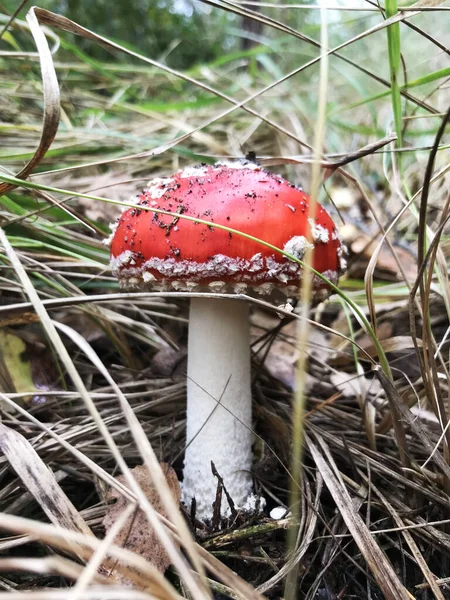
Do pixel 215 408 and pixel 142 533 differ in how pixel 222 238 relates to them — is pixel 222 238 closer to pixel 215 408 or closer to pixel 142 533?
pixel 215 408

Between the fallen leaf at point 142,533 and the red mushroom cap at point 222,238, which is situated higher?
the red mushroom cap at point 222,238

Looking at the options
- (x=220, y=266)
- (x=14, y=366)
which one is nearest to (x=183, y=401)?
(x=14, y=366)

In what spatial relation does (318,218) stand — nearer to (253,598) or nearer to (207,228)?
(207,228)

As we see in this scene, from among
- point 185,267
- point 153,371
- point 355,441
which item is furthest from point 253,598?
point 153,371

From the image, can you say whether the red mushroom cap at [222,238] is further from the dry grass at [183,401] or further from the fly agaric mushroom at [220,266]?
the dry grass at [183,401]

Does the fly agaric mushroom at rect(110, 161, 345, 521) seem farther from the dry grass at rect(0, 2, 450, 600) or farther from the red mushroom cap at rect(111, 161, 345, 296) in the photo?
the dry grass at rect(0, 2, 450, 600)

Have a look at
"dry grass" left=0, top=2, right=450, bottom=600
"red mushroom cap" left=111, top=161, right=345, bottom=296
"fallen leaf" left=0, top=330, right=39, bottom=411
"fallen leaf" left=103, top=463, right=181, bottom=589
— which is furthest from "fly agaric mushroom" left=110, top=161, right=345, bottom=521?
"fallen leaf" left=0, top=330, right=39, bottom=411

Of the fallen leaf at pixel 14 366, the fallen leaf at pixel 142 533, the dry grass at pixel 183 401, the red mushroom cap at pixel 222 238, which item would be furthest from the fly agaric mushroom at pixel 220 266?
the fallen leaf at pixel 14 366
